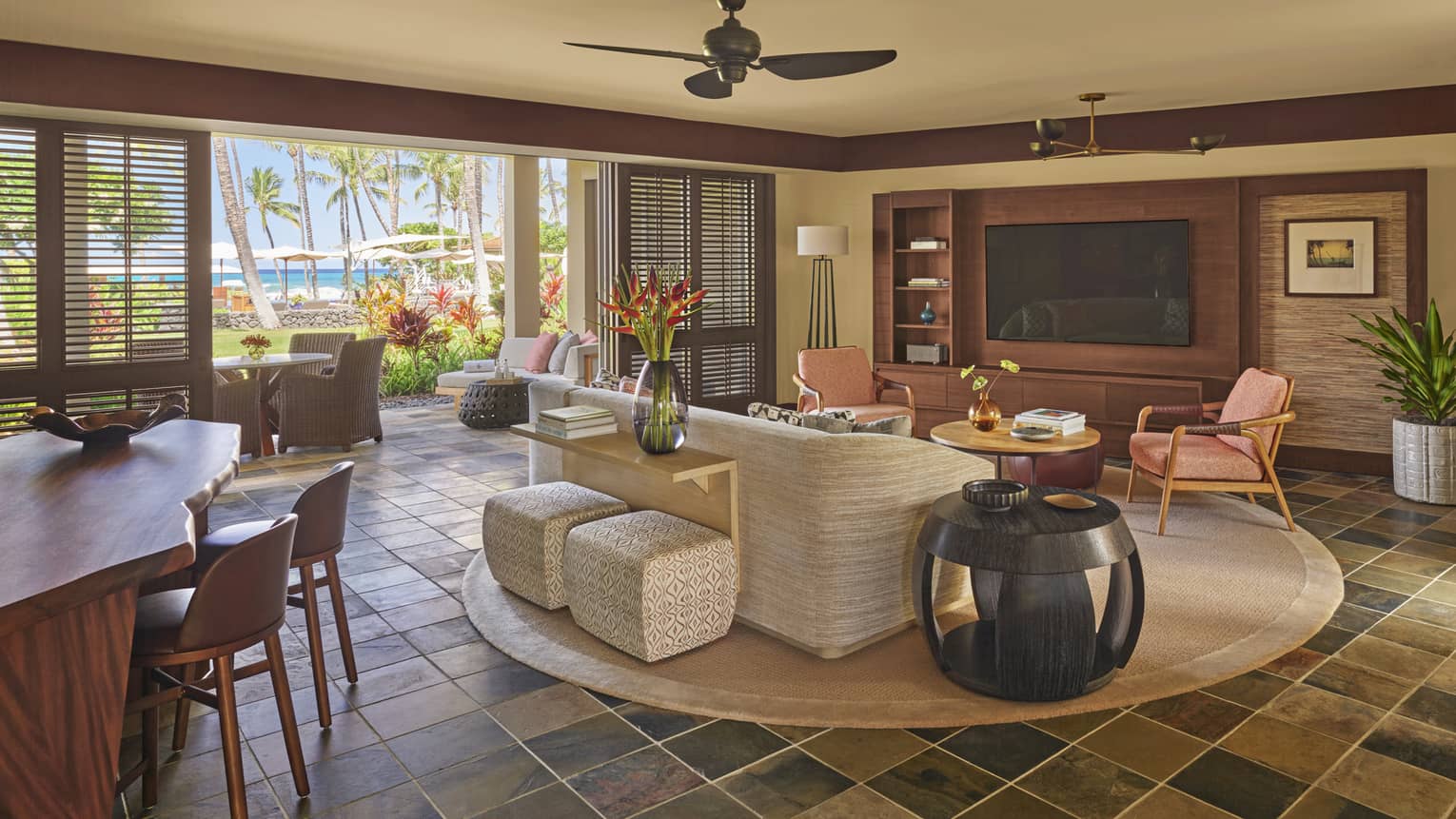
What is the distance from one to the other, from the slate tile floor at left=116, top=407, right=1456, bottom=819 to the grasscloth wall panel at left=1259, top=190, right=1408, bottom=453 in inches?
117

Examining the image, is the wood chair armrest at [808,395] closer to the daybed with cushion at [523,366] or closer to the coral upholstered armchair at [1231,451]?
the coral upholstered armchair at [1231,451]

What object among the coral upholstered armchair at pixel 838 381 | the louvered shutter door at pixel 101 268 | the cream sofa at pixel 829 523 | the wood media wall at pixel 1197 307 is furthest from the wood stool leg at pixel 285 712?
the wood media wall at pixel 1197 307

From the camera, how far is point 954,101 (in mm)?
6609

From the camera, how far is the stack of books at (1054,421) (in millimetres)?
5277

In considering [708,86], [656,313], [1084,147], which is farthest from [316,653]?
[1084,147]

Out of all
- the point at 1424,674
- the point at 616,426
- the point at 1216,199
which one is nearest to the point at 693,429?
the point at 616,426

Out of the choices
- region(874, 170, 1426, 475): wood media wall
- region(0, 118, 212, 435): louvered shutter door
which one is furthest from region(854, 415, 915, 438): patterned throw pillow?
region(0, 118, 212, 435): louvered shutter door

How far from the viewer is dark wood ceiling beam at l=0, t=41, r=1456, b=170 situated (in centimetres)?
488

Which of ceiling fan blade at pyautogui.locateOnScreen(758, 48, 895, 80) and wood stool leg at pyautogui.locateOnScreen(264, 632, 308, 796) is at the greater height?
ceiling fan blade at pyautogui.locateOnScreen(758, 48, 895, 80)

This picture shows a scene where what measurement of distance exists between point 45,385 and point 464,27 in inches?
122

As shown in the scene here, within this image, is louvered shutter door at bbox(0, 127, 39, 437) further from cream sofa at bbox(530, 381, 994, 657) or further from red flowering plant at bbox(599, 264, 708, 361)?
cream sofa at bbox(530, 381, 994, 657)

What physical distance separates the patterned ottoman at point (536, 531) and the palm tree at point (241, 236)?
57.0 feet

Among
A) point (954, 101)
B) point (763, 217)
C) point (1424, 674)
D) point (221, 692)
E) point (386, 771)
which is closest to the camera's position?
point (221, 692)

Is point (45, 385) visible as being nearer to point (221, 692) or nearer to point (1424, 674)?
point (221, 692)
